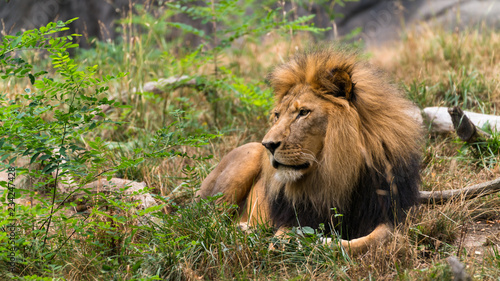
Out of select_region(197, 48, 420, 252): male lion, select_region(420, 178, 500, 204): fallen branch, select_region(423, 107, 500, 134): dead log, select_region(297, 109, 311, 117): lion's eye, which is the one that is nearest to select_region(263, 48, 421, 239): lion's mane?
select_region(197, 48, 420, 252): male lion

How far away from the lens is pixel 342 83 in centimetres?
333

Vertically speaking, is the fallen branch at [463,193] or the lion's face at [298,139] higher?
the lion's face at [298,139]

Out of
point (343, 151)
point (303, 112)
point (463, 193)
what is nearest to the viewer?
point (343, 151)

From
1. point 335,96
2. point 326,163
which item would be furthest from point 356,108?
point 326,163

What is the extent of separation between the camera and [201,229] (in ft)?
11.4

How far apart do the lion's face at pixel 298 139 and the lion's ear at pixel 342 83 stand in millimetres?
144

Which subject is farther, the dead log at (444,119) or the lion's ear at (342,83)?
the dead log at (444,119)

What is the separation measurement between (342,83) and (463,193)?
4.85 ft

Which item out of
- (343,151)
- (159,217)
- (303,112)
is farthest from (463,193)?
(159,217)

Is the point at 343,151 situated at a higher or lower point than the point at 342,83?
lower

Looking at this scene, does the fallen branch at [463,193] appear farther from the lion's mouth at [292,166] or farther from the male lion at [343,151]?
the lion's mouth at [292,166]

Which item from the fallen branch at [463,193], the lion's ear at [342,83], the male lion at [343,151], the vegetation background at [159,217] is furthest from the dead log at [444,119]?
the lion's ear at [342,83]

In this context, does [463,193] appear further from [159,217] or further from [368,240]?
[159,217]

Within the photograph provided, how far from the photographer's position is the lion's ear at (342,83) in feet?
10.8
